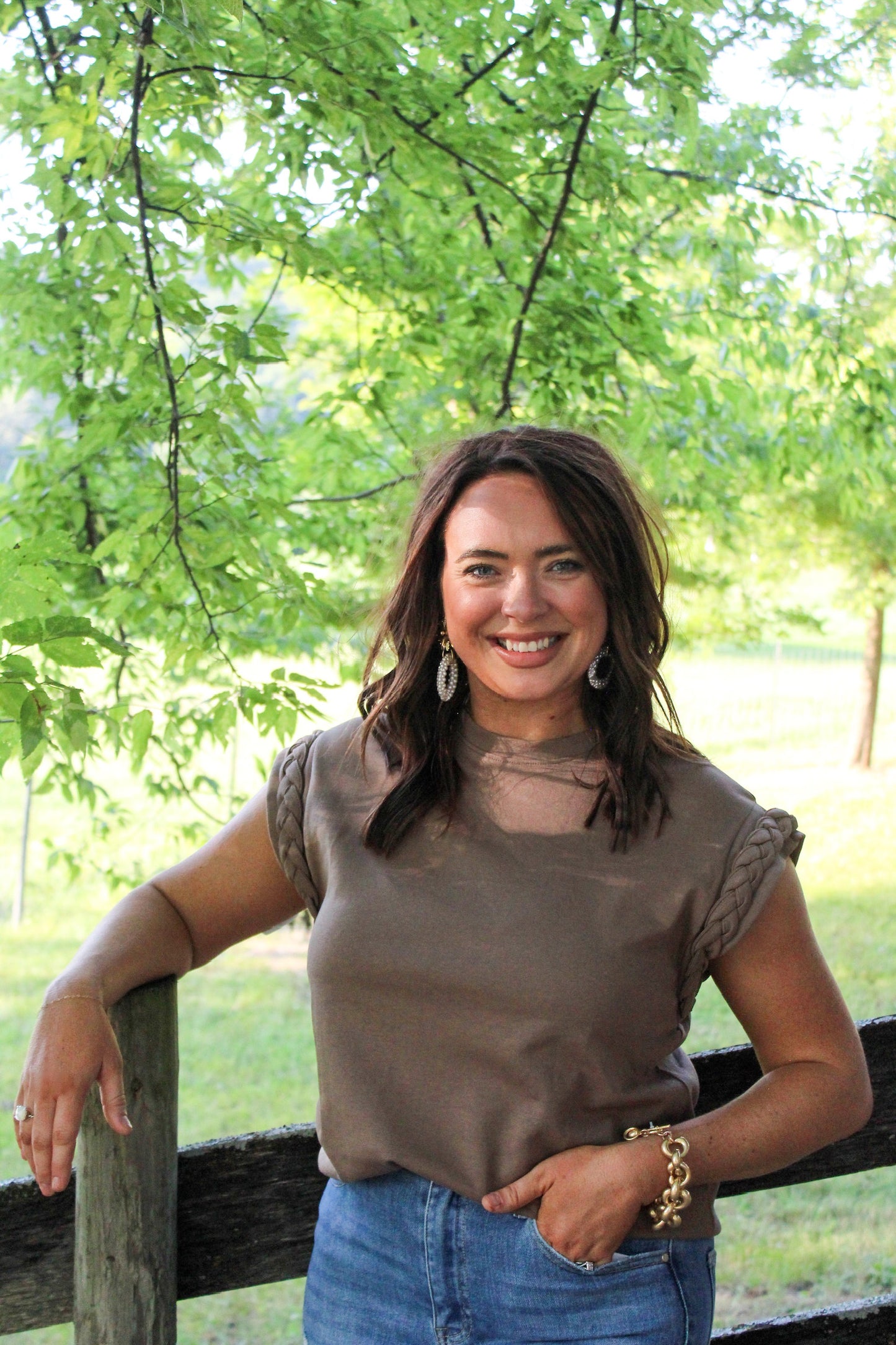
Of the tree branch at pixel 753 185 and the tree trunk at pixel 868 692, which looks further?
the tree trunk at pixel 868 692

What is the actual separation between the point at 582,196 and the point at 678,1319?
2.87m

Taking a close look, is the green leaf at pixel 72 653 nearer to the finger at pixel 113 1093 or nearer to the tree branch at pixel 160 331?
the finger at pixel 113 1093

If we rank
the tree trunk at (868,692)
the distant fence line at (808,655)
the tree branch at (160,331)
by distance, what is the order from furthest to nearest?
the distant fence line at (808,655) < the tree trunk at (868,692) < the tree branch at (160,331)

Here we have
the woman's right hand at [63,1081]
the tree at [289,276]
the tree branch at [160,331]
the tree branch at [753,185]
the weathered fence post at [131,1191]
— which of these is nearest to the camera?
the woman's right hand at [63,1081]

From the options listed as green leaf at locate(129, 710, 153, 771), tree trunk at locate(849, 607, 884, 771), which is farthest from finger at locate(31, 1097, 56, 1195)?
tree trunk at locate(849, 607, 884, 771)

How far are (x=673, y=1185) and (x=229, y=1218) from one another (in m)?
0.60

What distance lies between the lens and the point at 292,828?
66.7 inches

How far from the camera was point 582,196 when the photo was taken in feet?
11.5

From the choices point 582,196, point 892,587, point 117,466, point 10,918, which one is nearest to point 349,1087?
point 117,466

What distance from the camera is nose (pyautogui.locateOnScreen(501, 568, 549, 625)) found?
5.32ft

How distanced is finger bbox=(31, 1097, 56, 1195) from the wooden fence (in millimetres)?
99

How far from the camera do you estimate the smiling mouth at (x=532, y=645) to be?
1650mm

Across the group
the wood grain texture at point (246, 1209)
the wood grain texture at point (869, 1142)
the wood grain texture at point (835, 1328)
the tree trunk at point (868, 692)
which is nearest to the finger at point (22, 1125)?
the wood grain texture at point (246, 1209)

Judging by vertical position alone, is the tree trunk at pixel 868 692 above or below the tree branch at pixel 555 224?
below
